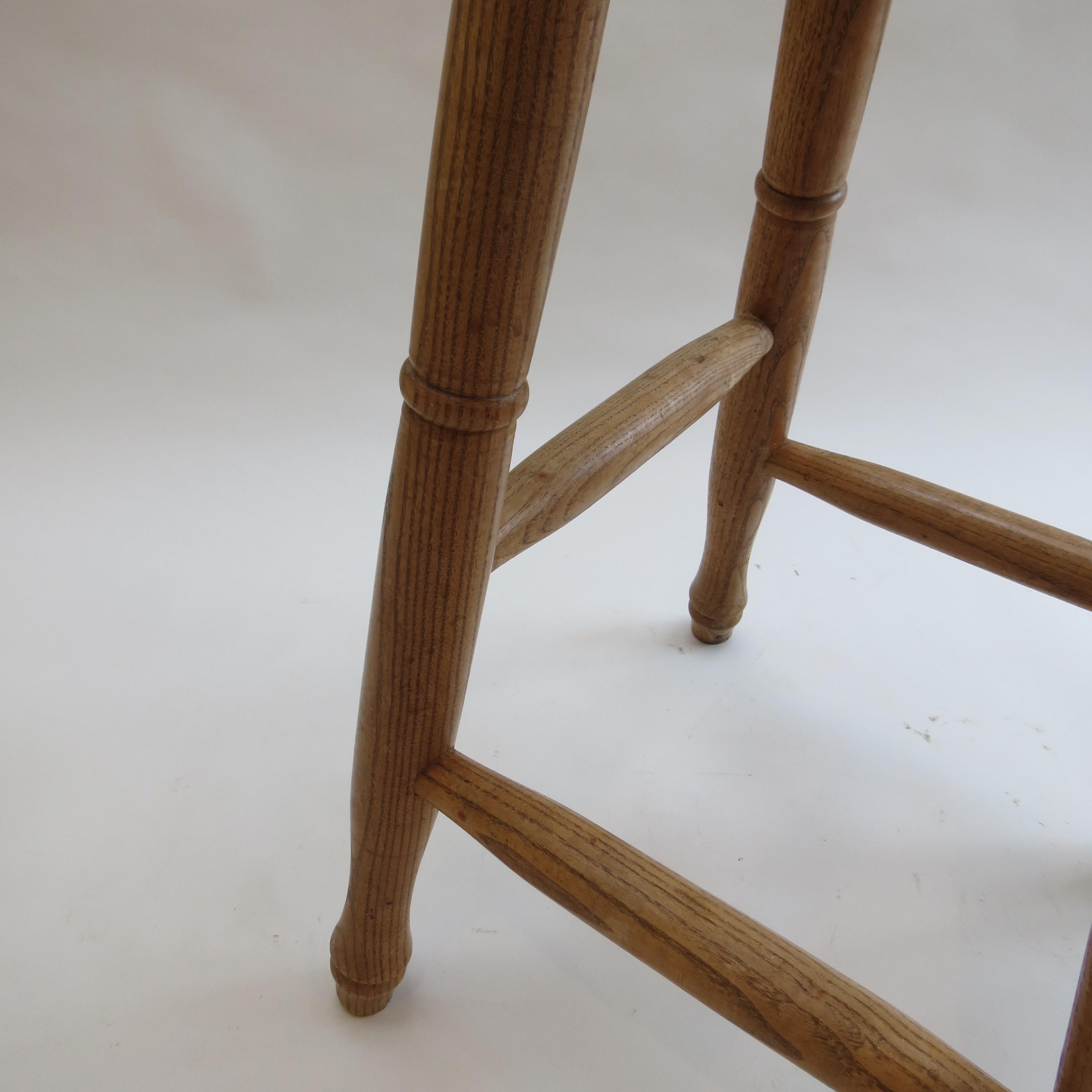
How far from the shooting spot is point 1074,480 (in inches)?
41.4

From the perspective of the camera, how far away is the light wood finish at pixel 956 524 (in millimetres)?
590

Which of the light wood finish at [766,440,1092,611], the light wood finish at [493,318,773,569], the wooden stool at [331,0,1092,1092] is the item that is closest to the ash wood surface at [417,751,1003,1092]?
the wooden stool at [331,0,1092,1092]

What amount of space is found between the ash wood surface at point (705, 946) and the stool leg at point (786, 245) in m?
0.32

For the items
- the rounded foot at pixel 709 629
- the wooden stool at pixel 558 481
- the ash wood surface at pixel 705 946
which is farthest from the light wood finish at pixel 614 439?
the rounded foot at pixel 709 629

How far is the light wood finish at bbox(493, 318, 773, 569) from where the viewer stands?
19.5 inches

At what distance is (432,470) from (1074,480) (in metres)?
0.82

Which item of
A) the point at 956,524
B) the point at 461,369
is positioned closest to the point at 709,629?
the point at 956,524

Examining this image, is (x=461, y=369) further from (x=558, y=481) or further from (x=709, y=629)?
(x=709, y=629)

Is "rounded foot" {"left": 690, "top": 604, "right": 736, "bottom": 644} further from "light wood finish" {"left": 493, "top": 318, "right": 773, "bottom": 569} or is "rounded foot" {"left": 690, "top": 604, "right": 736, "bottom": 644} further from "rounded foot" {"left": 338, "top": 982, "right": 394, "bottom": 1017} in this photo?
"rounded foot" {"left": 338, "top": 982, "right": 394, "bottom": 1017}

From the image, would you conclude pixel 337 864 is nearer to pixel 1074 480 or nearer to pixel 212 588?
pixel 212 588

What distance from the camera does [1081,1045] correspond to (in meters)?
0.42

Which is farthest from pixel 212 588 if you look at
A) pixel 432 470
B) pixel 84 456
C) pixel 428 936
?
pixel 432 470

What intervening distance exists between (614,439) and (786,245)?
199mm

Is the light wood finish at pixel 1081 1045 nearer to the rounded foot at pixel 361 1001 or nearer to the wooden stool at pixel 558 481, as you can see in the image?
the wooden stool at pixel 558 481
